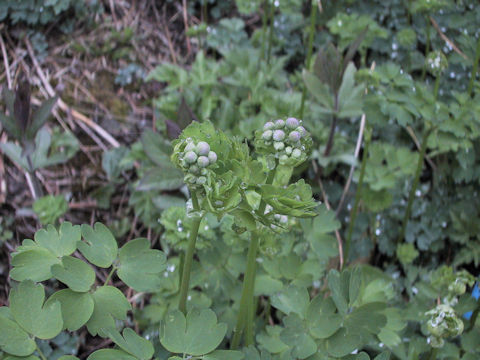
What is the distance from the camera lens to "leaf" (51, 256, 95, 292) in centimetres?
128

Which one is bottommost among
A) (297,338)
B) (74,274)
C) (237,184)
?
(297,338)

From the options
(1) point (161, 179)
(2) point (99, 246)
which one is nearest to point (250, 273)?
(2) point (99, 246)

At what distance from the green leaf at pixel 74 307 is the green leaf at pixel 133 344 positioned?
0.09m

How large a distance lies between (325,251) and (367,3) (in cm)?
208

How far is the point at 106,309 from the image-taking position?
131 centimetres

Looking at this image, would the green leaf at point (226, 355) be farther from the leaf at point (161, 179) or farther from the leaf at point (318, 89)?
the leaf at point (318, 89)

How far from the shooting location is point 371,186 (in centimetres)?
255

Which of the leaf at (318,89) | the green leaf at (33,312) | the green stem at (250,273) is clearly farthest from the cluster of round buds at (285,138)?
the leaf at (318,89)

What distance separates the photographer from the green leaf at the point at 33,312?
1214 mm

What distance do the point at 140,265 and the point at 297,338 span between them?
0.49 m

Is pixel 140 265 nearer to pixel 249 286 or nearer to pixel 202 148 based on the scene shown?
pixel 249 286

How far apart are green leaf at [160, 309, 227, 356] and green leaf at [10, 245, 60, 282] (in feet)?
1.13

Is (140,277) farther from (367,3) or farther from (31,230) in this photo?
(367,3)

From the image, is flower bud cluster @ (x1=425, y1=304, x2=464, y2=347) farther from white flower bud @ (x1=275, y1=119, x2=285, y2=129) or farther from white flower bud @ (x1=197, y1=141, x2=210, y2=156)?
white flower bud @ (x1=197, y1=141, x2=210, y2=156)
